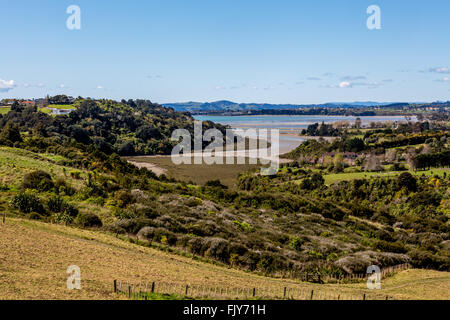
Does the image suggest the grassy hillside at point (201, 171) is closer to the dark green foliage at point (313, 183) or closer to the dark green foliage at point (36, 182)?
the dark green foliage at point (313, 183)

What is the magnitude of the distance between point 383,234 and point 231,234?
1965 cm

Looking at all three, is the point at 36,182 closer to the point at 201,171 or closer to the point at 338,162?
the point at 201,171

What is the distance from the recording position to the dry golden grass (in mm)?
14320

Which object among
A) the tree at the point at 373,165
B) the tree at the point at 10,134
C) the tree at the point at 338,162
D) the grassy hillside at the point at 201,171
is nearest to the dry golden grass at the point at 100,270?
the tree at the point at 10,134

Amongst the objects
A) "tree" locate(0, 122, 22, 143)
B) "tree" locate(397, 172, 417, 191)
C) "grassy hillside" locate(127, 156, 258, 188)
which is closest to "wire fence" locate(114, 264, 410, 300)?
"tree" locate(397, 172, 417, 191)

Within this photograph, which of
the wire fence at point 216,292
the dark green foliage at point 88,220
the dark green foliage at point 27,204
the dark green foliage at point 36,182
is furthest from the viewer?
the dark green foliage at point 36,182

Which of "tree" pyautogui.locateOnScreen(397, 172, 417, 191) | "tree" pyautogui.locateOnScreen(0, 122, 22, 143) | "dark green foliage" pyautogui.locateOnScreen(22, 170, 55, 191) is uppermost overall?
"tree" pyautogui.locateOnScreen(0, 122, 22, 143)

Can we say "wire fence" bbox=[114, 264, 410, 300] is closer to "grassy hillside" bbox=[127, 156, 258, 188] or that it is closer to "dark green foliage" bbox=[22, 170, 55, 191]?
"dark green foliage" bbox=[22, 170, 55, 191]

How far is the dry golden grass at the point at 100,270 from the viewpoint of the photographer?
14.3 metres

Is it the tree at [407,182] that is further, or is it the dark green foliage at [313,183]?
the dark green foliage at [313,183]

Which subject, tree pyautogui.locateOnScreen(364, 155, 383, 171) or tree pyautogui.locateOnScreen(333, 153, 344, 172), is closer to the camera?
tree pyautogui.locateOnScreen(364, 155, 383, 171)

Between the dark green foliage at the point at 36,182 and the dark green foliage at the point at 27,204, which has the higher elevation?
the dark green foliage at the point at 36,182

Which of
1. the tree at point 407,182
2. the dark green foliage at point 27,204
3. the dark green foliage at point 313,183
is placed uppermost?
the dark green foliage at point 27,204

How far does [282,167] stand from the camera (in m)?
83.0
